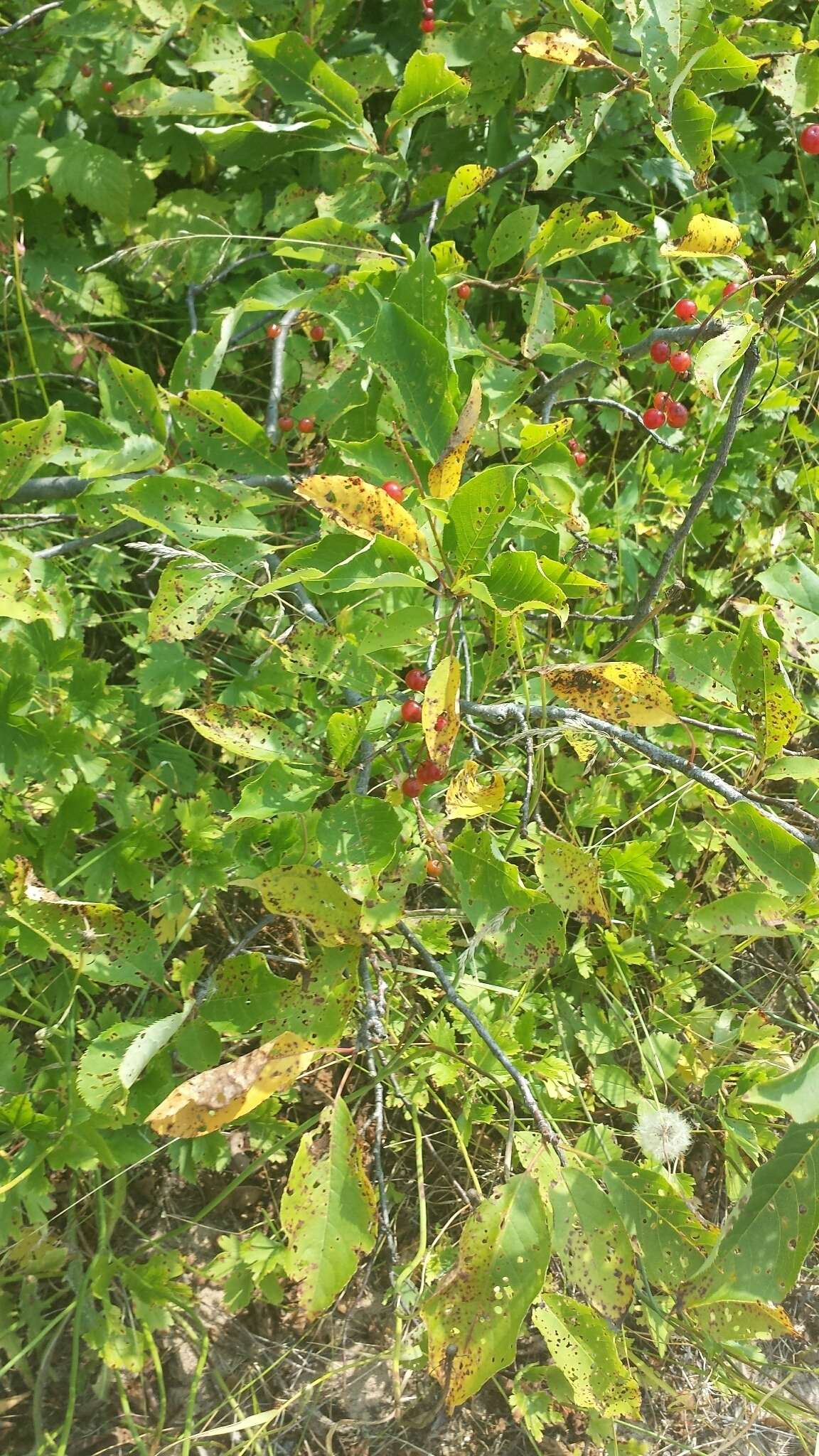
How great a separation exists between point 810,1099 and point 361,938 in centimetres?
53

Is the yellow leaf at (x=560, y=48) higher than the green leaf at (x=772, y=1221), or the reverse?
the yellow leaf at (x=560, y=48)

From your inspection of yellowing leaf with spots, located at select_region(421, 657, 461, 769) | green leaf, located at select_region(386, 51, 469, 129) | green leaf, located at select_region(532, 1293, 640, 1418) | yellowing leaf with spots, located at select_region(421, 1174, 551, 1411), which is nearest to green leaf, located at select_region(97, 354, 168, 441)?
green leaf, located at select_region(386, 51, 469, 129)

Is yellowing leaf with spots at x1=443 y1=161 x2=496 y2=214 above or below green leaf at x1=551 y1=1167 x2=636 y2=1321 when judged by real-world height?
above

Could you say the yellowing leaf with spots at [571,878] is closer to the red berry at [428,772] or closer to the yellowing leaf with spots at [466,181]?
the red berry at [428,772]

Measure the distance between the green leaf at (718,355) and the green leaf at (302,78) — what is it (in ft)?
2.88

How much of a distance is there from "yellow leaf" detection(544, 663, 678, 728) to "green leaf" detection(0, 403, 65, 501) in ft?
2.72

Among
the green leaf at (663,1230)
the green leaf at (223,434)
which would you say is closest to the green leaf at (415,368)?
the green leaf at (223,434)

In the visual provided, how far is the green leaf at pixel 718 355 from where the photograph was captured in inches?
47.6

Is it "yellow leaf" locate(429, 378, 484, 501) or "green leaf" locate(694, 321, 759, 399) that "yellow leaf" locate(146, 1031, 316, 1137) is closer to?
"yellow leaf" locate(429, 378, 484, 501)

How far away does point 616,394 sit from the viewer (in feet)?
8.50

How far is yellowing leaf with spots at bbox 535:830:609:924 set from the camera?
1221 mm

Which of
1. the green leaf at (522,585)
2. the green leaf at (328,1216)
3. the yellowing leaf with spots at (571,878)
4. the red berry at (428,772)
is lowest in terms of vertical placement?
the green leaf at (328,1216)

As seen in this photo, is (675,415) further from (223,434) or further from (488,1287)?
(488,1287)

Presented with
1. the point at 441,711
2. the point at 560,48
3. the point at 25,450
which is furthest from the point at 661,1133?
the point at 560,48
